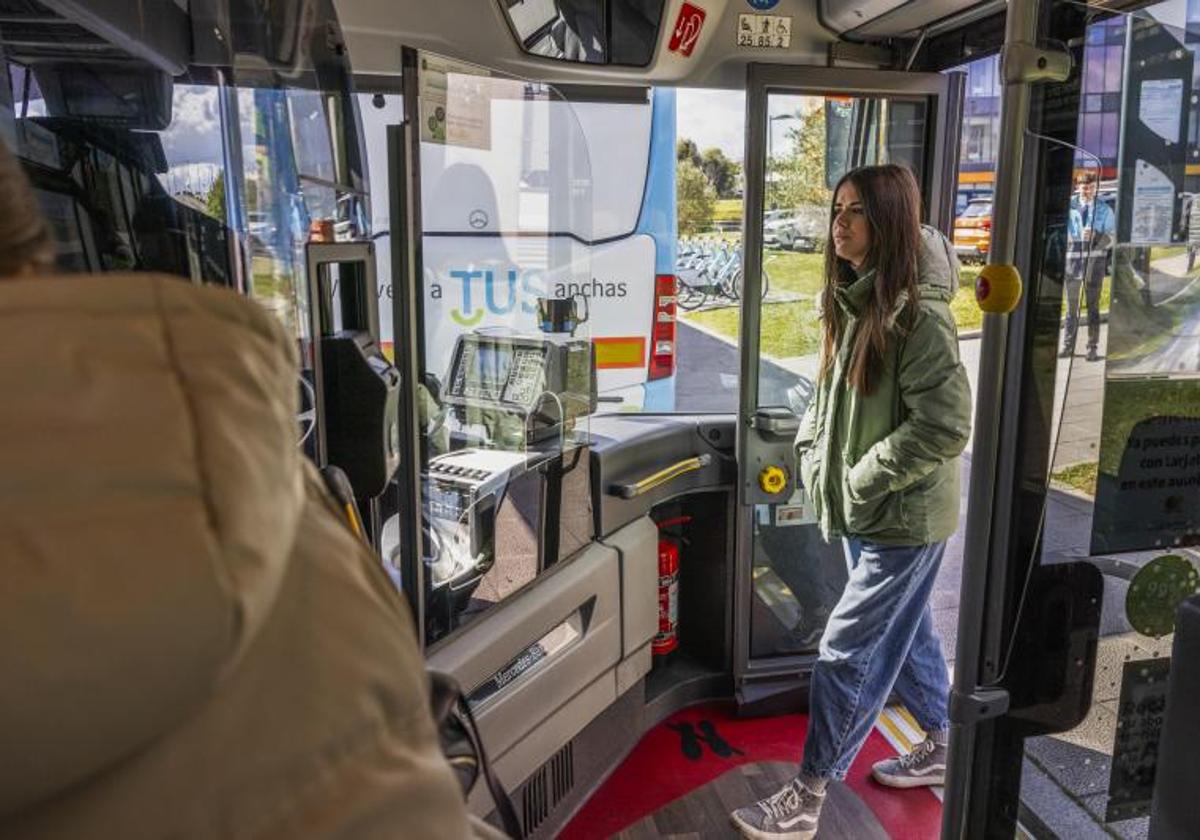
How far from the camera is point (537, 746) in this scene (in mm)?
2598

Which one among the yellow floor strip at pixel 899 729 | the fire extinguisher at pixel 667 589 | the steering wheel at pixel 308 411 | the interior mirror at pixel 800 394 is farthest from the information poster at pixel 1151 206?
the yellow floor strip at pixel 899 729

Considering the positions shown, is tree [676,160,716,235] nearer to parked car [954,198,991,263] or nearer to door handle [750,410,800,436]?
door handle [750,410,800,436]

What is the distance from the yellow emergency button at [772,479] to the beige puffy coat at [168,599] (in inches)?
109

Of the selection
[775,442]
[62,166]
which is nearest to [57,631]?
[62,166]

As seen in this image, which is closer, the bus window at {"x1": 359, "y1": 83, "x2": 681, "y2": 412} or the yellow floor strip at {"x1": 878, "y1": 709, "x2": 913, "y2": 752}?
the bus window at {"x1": 359, "y1": 83, "x2": 681, "y2": 412}

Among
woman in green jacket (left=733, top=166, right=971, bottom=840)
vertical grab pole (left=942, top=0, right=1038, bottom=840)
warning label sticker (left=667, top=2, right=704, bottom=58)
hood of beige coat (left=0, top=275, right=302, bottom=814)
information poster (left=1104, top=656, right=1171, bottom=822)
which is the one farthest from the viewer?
warning label sticker (left=667, top=2, right=704, bottom=58)

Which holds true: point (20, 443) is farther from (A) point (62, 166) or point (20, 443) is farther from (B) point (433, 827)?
(A) point (62, 166)

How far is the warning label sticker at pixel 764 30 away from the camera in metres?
2.95

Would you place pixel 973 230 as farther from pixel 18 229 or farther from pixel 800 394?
pixel 18 229

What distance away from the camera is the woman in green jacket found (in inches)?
92.3

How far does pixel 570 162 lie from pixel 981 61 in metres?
1.43

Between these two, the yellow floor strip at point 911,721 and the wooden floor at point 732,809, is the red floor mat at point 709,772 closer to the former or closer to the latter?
the wooden floor at point 732,809

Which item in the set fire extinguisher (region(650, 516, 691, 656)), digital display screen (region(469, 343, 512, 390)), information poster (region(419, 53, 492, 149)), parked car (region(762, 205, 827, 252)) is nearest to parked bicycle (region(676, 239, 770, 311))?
parked car (region(762, 205, 827, 252))

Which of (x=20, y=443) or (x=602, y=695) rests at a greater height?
(x=20, y=443)
